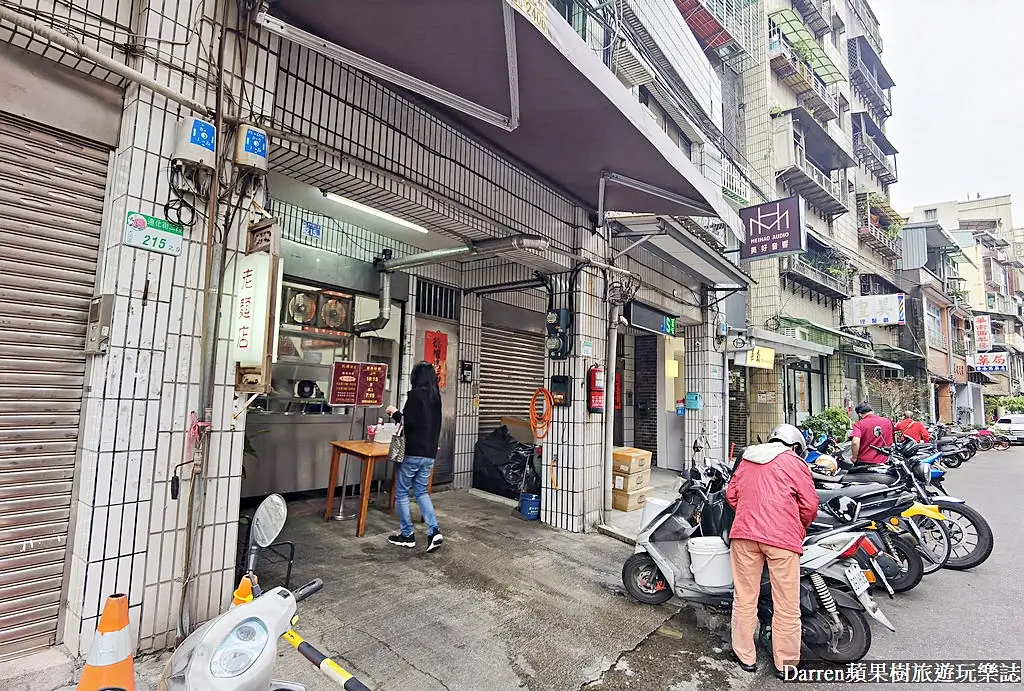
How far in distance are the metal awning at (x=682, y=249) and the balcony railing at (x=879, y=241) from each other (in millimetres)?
16332

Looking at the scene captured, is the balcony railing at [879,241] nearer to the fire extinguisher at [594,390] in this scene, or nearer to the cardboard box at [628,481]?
the cardboard box at [628,481]

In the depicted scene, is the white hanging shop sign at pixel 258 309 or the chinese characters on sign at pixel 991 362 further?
the chinese characters on sign at pixel 991 362

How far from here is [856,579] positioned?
3.44 m

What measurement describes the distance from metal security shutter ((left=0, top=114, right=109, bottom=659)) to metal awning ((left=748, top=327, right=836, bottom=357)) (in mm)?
11624

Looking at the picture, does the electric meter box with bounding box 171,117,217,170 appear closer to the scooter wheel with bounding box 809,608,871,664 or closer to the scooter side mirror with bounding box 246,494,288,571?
the scooter side mirror with bounding box 246,494,288,571

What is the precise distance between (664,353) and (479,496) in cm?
574

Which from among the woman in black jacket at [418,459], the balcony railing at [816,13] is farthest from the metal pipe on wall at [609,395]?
the balcony railing at [816,13]

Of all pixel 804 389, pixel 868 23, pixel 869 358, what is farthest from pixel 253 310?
pixel 868 23

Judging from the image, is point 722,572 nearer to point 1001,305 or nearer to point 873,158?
point 873,158

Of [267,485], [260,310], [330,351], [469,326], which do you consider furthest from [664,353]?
[260,310]

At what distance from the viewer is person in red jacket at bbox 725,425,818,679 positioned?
3131mm

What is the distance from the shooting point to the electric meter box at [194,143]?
2814mm

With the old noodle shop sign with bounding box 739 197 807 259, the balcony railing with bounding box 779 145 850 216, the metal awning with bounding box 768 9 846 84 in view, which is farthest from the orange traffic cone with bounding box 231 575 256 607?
the metal awning with bounding box 768 9 846 84

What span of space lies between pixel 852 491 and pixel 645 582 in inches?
84.8
